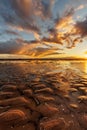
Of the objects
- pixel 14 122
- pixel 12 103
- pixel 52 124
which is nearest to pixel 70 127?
pixel 52 124

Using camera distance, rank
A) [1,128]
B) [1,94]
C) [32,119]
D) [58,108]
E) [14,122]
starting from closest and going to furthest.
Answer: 1. [1,128]
2. [14,122]
3. [32,119]
4. [58,108]
5. [1,94]

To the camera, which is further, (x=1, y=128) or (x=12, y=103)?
(x=12, y=103)

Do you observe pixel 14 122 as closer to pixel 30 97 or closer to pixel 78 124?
pixel 78 124

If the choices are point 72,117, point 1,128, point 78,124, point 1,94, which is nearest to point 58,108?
point 72,117

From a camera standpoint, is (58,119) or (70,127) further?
(58,119)

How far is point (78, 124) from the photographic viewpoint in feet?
15.6

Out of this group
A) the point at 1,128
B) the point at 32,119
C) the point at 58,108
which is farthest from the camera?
the point at 58,108

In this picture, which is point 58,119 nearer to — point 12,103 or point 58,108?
point 58,108

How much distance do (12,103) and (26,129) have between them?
1960 millimetres

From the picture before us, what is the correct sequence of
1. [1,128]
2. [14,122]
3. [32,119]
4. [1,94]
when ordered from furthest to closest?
[1,94] < [32,119] < [14,122] < [1,128]

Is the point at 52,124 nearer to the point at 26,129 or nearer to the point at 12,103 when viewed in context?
the point at 26,129

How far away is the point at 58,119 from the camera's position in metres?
4.92

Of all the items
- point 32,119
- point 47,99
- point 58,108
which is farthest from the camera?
point 47,99

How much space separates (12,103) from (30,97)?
3.99 feet
